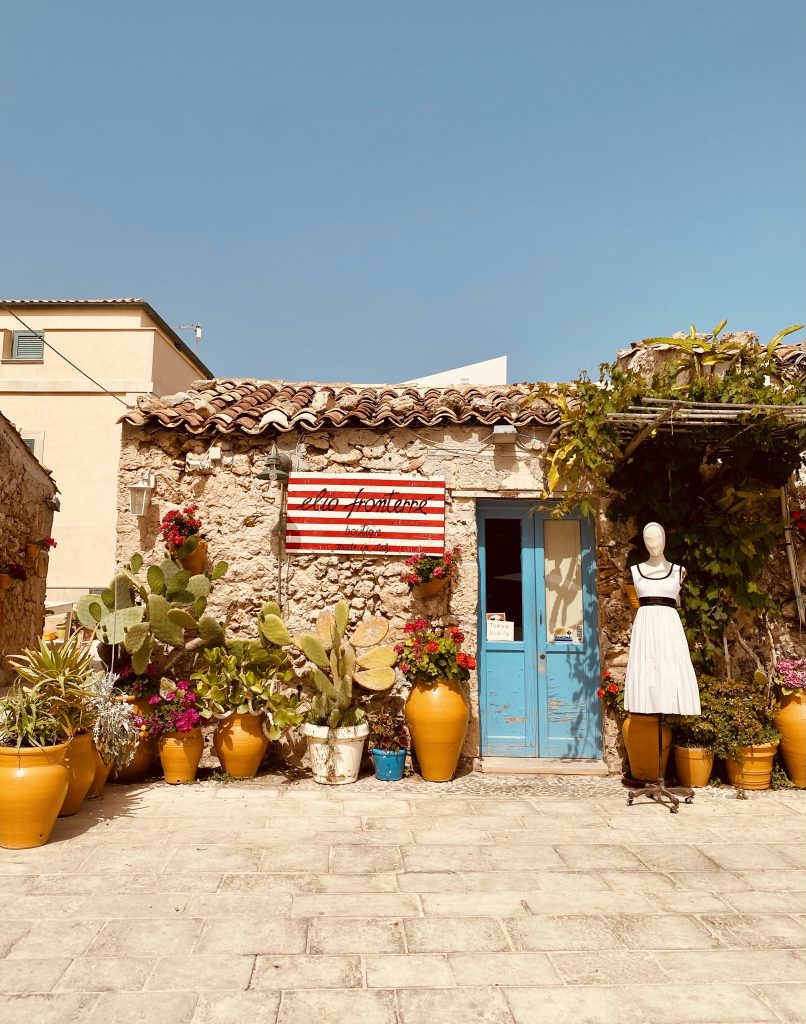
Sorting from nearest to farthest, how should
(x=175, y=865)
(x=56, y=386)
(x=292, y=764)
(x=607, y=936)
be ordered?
(x=607, y=936) → (x=175, y=865) → (x=292, y=764) → (x=56, y=386)

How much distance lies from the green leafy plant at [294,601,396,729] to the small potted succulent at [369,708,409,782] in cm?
18

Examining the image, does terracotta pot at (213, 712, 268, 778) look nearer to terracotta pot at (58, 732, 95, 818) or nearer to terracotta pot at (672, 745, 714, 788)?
terracotta pot at (58, 732, 95, 818)

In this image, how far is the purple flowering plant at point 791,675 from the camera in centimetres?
540

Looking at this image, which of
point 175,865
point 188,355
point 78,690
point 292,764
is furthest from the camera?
point 188,355

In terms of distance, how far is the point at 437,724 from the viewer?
17.4 feet

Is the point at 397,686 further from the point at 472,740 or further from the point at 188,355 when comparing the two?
the point at 188,355

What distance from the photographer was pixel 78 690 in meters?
4.45

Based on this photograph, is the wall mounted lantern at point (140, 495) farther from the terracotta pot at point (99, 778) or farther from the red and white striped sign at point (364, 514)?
the terracotta pot at point (99, 778)

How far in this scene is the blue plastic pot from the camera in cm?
545

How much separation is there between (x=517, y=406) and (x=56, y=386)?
12784 mm

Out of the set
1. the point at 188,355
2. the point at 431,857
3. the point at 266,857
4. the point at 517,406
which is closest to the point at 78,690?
the point at 266,857

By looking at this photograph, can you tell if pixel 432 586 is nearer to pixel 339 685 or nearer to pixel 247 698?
pixel 339 685

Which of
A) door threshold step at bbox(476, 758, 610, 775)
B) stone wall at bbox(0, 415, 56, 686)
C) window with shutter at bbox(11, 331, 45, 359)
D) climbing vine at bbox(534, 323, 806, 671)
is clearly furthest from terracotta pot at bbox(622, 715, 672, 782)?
window with shutter at bbox(11, 331, 45, 359)

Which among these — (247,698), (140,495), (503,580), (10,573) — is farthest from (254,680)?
(10,573)
